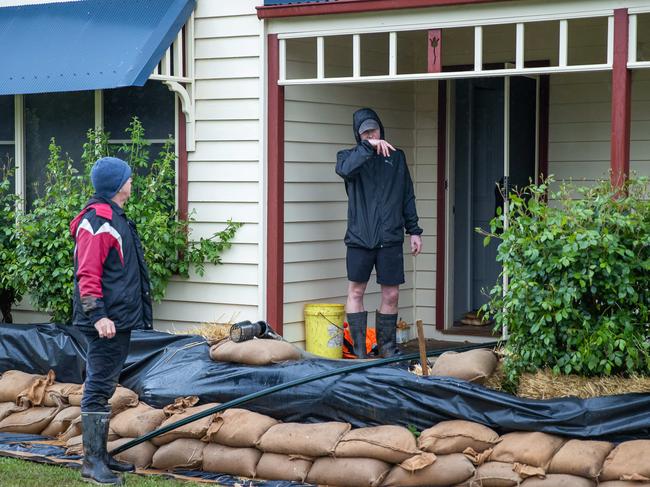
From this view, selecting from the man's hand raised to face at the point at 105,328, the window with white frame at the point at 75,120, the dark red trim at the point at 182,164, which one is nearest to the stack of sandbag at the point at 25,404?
the man's hand raised to face at the point at 105,328

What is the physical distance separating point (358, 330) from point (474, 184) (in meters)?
2.36

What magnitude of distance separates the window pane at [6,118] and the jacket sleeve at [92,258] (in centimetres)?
424

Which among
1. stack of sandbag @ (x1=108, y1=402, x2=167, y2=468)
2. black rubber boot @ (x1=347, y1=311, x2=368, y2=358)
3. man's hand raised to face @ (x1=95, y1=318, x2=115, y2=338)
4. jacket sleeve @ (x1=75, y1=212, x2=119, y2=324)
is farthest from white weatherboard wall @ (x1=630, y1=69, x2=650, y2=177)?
man's hand raised to face @ (x1=95, y1=318, x2=115, y2=338)

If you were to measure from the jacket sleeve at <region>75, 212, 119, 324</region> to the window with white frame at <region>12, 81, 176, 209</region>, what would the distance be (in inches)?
118

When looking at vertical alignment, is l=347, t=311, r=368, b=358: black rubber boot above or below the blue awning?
below

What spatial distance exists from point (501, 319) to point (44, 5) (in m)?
5.53

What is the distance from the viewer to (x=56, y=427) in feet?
Result: 26.3

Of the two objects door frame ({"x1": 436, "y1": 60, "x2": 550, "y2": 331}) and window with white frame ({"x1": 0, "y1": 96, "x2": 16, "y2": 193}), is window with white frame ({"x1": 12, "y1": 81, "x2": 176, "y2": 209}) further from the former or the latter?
door frame ({"x1": 436, "y1": 60, "x2": 550, "y2": 331})

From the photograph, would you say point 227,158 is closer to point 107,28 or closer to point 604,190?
point 107,28

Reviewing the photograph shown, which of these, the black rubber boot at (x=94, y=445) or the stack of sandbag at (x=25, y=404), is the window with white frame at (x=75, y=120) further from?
the black rubber boot at (x=94, y=445)

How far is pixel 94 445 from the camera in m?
7.02

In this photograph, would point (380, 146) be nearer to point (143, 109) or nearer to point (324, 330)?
point (324, 330)

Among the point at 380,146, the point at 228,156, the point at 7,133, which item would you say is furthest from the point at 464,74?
the point at 7,133

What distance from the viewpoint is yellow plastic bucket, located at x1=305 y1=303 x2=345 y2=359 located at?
9.55 meters
